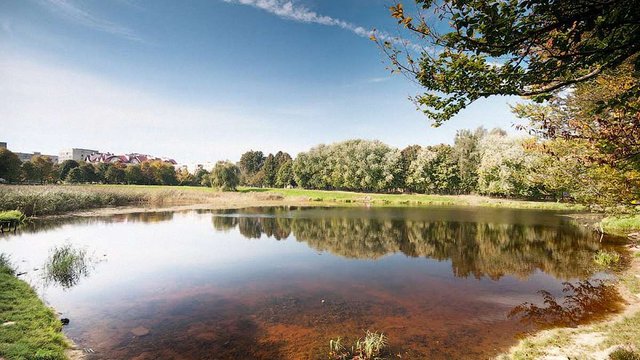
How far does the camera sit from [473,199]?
230ft

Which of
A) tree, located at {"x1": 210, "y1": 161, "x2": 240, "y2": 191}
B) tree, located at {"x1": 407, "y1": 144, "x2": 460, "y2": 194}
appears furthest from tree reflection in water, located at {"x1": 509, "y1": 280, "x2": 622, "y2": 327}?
tree, located at {"x1": 210, "y1": 161, "x2": 240, "y2": 191}

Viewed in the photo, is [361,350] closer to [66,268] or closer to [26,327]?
[26,327]

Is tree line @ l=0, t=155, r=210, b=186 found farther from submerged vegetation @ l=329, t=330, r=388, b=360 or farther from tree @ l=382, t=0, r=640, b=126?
tree @ l=382, t=0, r=640, b=126

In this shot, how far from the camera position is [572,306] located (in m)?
13.3

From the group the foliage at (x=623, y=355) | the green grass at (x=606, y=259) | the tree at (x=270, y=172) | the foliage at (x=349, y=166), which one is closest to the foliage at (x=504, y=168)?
the foliage at (x=349, y=166)

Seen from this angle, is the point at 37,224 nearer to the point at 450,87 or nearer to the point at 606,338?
the point at 450,87

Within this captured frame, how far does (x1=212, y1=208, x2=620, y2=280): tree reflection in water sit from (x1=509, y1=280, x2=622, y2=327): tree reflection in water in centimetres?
285

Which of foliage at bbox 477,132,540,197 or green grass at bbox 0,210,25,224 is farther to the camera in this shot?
foliage at bbox 477,132,540,197

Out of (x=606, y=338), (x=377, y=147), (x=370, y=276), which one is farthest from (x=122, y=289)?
(x=377, y=147)

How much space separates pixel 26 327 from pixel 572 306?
19.6 m

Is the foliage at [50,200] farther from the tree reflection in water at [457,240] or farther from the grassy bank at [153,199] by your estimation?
the tree reflection in water at [457,240]

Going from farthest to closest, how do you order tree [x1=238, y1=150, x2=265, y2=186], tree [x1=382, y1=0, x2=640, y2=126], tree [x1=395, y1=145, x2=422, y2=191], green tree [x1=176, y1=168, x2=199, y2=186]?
1. tree [x1=238, y1=150, x2=265, y2=186]
2. green tree [x1=176, y1=168, x2=199, y2=186]
3. tree [x1=395, y1=145, x2=422, y2=191]
4. tree [x1=382, y1=0, x2=640, y2=126]

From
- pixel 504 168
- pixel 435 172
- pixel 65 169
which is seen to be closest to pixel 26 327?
pixel 504 168

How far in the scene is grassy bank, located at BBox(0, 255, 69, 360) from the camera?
27.5 feet
